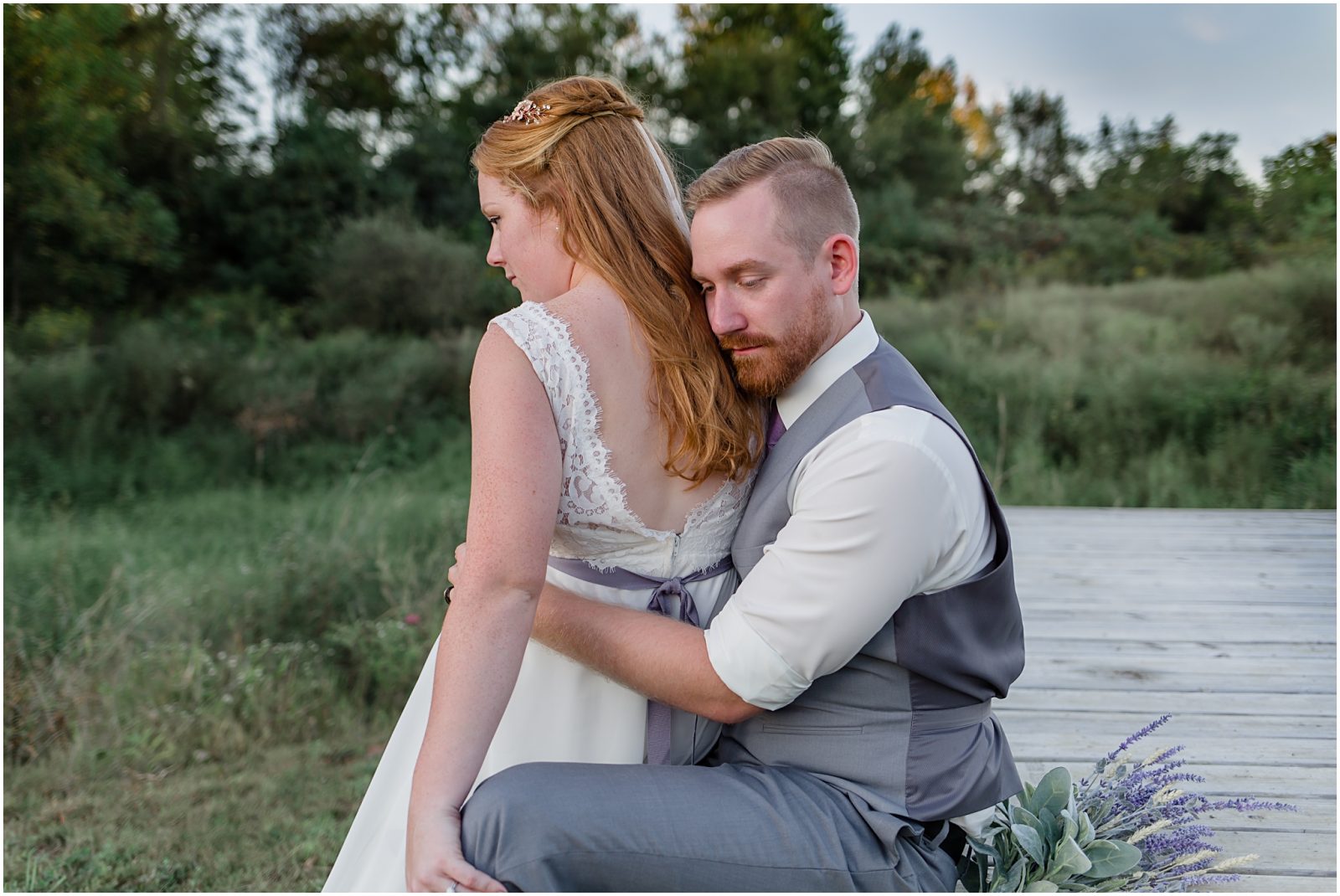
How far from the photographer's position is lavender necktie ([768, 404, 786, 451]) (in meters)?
1.70

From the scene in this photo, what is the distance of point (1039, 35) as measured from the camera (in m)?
11.6

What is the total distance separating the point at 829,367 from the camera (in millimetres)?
1625

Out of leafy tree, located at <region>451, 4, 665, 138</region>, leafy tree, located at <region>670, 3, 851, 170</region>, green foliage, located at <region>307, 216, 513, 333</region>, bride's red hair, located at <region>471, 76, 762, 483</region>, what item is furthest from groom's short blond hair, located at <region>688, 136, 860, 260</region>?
leafy tree, located at <region>451, 4, 665, 138</region>

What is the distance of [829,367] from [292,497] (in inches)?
326

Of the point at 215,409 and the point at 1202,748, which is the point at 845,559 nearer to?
the point at 1202,748

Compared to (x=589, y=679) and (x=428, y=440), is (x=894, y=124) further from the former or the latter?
(x=589, y=679)

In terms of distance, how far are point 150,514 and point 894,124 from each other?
1005 cm

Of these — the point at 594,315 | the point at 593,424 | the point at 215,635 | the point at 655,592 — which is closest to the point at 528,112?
the point at 594,315

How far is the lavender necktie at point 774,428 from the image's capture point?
1704 millimetres

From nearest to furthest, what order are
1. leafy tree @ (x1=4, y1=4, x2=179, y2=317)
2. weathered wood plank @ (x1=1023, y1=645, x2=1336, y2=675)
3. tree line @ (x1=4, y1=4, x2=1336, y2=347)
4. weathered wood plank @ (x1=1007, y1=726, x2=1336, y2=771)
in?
1. weathered wood plank @ (x1=1007, y1=726, x2=1336, y2=771)
2. weathered wood plank @ (x1=1023, y1=645, x2=1336, y2=675)
3. leafy tree @ (x1=4, y1=4, x2=179, y2=317)
4. tree line @ (x1=4, y1=4, x2=1336, y2=347)

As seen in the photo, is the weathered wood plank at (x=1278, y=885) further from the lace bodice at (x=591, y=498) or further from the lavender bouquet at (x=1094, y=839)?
the lace bodice at (x=591, y=498)

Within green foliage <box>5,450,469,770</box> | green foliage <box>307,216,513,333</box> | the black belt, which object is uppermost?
green foliage <box>307,216,513,333</box>

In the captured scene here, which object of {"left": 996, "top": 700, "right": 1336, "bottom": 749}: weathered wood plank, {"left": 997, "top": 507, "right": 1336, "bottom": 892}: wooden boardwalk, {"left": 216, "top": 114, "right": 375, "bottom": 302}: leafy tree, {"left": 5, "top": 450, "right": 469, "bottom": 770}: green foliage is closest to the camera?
{"left": 997, "top": 507, "right": 1336, "bottom": 892}: wooden boardwalk

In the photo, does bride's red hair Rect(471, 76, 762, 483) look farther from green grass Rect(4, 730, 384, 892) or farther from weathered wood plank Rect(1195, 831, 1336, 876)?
green grass Rect(4, 730, 384, 892)
